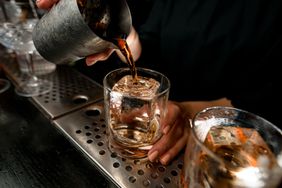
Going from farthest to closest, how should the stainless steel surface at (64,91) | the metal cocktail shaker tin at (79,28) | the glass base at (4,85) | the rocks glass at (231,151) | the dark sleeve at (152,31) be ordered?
the dark sleeve at (152,31) < the glass base at (4,85) < the stainless steel surface at (64,91) < the metal cocktail shaker tin at (79,28) < the rocks glass at (231,151)

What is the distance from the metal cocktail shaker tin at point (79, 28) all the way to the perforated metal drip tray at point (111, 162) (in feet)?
0.69

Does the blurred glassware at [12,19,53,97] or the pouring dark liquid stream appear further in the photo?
the blurred glassware at [12,19,53,97]

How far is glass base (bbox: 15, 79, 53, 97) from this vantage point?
979 mm

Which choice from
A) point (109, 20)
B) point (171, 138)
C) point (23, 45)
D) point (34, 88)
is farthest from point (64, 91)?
point (171, 138)

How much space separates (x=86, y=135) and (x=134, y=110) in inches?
7.2

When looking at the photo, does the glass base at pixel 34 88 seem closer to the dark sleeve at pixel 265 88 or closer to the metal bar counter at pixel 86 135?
the metal bar counter at pixel 86 135

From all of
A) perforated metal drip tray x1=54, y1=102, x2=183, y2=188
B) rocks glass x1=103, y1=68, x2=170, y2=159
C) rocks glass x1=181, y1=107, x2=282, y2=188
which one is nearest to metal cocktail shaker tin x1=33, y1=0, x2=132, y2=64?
rocks glass x1=103, y1=68, x2=170, y2=159

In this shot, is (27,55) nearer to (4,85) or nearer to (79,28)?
(4,85)

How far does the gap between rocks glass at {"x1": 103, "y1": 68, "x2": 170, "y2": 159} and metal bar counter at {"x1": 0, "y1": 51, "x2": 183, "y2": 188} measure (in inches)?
1.7

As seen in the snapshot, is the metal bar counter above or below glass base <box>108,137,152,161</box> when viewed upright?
below

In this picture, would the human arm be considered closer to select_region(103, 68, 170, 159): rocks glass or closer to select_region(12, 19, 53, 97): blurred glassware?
select_region(103, 68, 170, 159): rocks glass

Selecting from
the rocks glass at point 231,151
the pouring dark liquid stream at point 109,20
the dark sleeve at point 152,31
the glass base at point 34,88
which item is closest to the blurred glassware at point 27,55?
the glass base at point 34,88

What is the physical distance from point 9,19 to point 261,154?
115cm

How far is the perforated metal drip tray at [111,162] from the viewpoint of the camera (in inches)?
24.5
